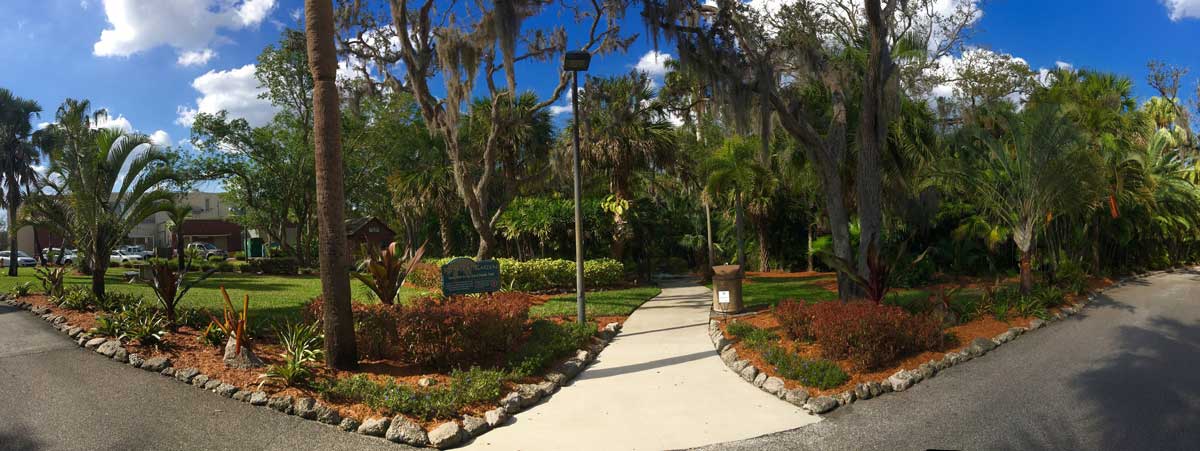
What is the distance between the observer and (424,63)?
1478 centimetres

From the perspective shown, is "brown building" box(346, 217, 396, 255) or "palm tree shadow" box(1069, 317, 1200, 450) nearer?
"palm tree shadow" box(1069, 317, 1200, 450)

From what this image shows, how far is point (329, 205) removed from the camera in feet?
22.6

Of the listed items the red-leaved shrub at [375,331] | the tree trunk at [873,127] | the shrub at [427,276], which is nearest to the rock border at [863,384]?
the tree trunk at [873,127]

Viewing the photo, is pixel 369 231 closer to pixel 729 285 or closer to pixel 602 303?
pixel 602 303

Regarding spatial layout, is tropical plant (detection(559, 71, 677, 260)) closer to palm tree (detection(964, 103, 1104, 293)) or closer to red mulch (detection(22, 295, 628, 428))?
palm tree (detection(964, 103, 1104, 293))

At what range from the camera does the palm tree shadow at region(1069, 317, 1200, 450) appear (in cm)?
498

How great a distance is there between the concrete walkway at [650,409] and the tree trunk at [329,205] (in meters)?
2.45

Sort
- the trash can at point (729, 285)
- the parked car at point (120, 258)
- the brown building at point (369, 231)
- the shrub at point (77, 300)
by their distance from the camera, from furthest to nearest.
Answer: the brown building at point (369, 231) → the parked car at point (120, 258) → the trash can at point (729, 285) → the shrub at point (77, 300)

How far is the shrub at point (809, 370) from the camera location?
6.34 meters

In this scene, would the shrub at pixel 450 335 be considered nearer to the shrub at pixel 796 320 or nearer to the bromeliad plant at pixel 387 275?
the bromeliad plant at pixel 387 275

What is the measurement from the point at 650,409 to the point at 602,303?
7677 millimetres

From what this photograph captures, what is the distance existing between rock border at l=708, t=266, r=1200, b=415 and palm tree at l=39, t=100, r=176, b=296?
10393 millimetres

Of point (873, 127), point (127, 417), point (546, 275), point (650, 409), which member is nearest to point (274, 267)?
point (546, 275)

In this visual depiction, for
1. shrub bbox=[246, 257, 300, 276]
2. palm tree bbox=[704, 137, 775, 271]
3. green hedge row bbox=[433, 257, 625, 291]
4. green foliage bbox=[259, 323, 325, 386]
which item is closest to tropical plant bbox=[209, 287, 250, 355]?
green foliage bbox=[259, 323, 325, 386]
